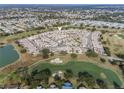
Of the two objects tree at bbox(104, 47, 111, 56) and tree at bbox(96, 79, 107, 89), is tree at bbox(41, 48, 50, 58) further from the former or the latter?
tree at bbox(104, 47, 111, 56)

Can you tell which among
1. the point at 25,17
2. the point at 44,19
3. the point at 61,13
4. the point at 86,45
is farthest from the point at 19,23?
the point at 86,45

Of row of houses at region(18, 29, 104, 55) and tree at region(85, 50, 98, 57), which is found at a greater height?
row of houses at region(18, 29, 104, 55)

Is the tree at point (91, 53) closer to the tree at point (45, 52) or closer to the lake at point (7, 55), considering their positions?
the tree at point (45, 52)

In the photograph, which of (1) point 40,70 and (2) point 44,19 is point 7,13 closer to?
(2) point 44,19

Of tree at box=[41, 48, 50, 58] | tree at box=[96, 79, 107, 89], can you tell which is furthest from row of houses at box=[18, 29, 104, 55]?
tree at box=[96, 79, 107, 89]

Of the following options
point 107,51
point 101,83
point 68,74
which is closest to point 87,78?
point 101,83

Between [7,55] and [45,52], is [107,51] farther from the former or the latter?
[7,55]
